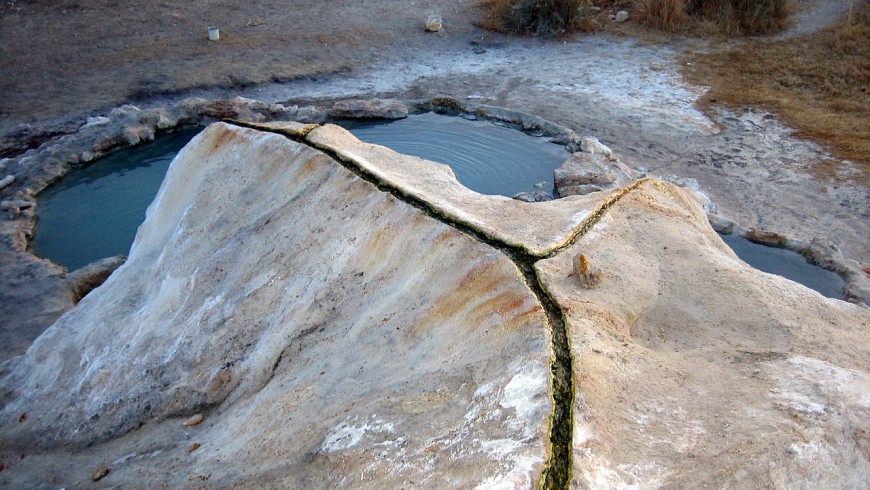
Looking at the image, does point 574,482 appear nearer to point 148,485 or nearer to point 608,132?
point 148,485

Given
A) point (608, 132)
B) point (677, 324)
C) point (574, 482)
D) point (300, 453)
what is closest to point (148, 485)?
point (300, 453)

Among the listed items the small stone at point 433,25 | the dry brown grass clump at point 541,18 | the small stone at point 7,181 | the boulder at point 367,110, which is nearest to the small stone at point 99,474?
the small stone at point 7,181

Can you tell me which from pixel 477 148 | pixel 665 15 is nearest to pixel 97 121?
pixel 477 148

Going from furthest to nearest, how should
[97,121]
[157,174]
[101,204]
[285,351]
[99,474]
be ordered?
[97,121] < [157,174] < [101,204] < [285,351] < [99,474]

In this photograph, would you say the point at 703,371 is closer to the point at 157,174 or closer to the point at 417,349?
the point at 417,349

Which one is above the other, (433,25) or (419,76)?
(433,25)

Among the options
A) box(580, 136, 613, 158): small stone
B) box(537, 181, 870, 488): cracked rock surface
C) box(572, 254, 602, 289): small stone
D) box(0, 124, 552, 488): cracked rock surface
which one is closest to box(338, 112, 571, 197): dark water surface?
box(580, 136, 613, 158): small stone
